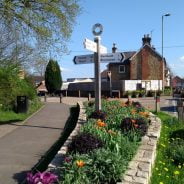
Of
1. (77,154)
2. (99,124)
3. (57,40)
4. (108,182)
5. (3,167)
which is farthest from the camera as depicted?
(57,40)

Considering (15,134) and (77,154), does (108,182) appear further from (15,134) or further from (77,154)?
(15,134)

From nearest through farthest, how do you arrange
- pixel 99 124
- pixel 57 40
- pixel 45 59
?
1. pixel 99 124
2. pixel 57 40
3. pixel 45 59

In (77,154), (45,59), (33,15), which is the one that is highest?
(33,15)

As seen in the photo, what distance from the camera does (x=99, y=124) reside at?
917 centimetres

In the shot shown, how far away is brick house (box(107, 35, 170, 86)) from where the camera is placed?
63.7 meters

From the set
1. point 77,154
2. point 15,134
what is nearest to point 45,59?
point 15,134

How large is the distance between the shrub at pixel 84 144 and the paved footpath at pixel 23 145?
4.30 feet

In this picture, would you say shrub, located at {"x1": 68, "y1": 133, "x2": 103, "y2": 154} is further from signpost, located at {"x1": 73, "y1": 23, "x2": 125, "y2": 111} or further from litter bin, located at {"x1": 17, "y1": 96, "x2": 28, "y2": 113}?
litter bin, located at {"x1": 17, "y1": 96, "x2": 28, "y2": 113}

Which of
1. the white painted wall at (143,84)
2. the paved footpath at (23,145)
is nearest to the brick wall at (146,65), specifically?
the white painted wall at (143,84)

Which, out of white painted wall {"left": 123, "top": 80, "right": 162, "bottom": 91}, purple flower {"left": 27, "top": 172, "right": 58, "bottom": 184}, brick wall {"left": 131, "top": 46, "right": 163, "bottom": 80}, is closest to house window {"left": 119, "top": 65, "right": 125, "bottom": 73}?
brick wall {"left": 131, "top": 46, "right": 163, "bottom": 80}

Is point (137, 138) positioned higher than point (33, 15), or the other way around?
point (33, 15)

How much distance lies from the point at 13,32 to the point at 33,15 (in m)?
1.24

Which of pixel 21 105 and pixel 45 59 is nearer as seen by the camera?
pixel 45 59

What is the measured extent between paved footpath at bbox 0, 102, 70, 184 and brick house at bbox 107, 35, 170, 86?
155 ft
